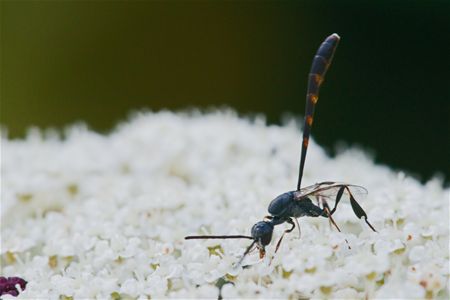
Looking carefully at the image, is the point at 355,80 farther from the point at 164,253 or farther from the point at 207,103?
the point at 164,253

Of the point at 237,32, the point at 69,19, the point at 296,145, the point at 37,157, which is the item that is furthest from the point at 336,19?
the point at 37,157

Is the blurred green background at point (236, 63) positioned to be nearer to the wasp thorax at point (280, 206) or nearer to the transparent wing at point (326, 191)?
the transparent wing at point (326, 191)

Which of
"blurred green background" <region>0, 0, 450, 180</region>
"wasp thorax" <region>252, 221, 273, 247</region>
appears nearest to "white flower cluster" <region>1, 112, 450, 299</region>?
"wasp thorax" <region>252, 221, 273, 247</region>

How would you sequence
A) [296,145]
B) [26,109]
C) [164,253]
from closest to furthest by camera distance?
[164,253] → [296,145] → [26,109]

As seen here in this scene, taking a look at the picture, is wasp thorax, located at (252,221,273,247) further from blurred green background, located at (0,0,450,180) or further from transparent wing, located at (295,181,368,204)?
blurred green background, located at (0,0,450,180)

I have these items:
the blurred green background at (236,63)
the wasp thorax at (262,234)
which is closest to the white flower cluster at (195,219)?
the wasp thorax at (262,234)
